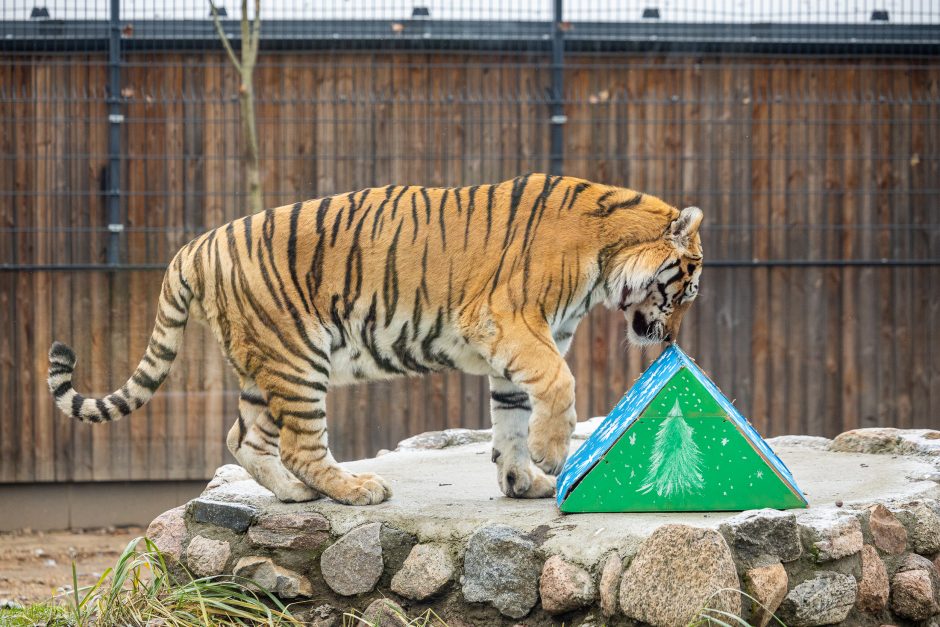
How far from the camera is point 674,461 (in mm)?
4336

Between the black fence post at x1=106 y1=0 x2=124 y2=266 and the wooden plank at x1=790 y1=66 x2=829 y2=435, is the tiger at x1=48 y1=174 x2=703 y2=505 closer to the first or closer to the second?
the black fence post at x1=106 y1=0 x2=124 y2=266

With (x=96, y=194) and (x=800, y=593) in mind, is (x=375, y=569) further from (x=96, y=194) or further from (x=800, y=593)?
(x=96, y=194)

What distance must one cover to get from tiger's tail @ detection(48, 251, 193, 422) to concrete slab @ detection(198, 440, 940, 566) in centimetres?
55

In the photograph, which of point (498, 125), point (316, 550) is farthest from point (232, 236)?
point (498, 125)

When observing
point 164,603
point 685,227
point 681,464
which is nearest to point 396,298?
point 685,227

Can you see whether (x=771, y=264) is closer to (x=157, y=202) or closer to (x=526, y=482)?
(x=526, y=482)

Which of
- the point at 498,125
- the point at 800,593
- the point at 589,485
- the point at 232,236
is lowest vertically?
the point at 800,593

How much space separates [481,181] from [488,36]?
1.04 metres

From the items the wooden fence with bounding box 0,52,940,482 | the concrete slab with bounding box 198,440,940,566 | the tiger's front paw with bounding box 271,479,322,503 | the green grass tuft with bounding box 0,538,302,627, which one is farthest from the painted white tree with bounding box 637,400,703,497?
the wooden fence with bounding box 0,52,940,482

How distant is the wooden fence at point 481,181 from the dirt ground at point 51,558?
0.42 m

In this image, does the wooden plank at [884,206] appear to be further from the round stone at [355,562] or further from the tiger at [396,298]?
the round stone at [355,562]

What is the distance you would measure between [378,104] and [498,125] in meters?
0.87

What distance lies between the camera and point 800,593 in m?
4.02

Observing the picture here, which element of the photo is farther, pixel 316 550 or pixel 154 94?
pixel 154 94
